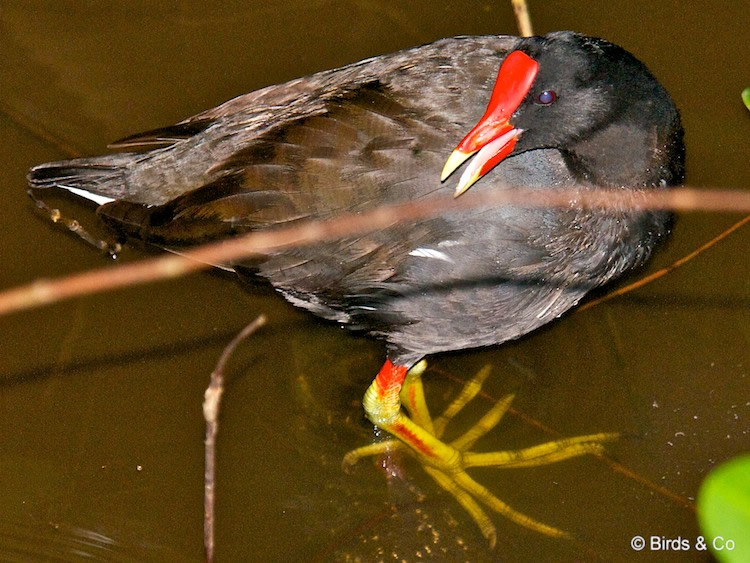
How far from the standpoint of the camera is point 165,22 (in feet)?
13.9

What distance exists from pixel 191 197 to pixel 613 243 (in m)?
1.40

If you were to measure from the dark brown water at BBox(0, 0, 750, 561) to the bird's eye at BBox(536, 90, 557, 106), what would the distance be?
1.21 m

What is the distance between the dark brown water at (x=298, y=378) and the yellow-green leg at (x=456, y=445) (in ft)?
0.13

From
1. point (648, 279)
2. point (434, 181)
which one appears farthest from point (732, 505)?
point (648, 279)

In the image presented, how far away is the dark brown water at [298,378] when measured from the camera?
3328 millimetres

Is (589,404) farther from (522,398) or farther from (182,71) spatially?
(182,71)

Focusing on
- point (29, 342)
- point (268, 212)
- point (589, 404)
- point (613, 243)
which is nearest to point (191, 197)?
point (268, 212)

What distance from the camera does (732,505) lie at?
1.42 m

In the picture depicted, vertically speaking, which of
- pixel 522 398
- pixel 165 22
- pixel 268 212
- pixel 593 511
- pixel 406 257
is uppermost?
pixel 165 22

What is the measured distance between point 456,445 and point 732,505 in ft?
7.13

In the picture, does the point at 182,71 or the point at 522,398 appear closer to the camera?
the point at 522,398

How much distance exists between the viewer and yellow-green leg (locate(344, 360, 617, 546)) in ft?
11.2

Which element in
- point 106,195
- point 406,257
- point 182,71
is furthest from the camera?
point 182,71

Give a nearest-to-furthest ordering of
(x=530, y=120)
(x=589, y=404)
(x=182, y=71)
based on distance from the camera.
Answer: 1. (x=530, y=120)
2. (x=589, y=404)
3. (x=182, y=71)
